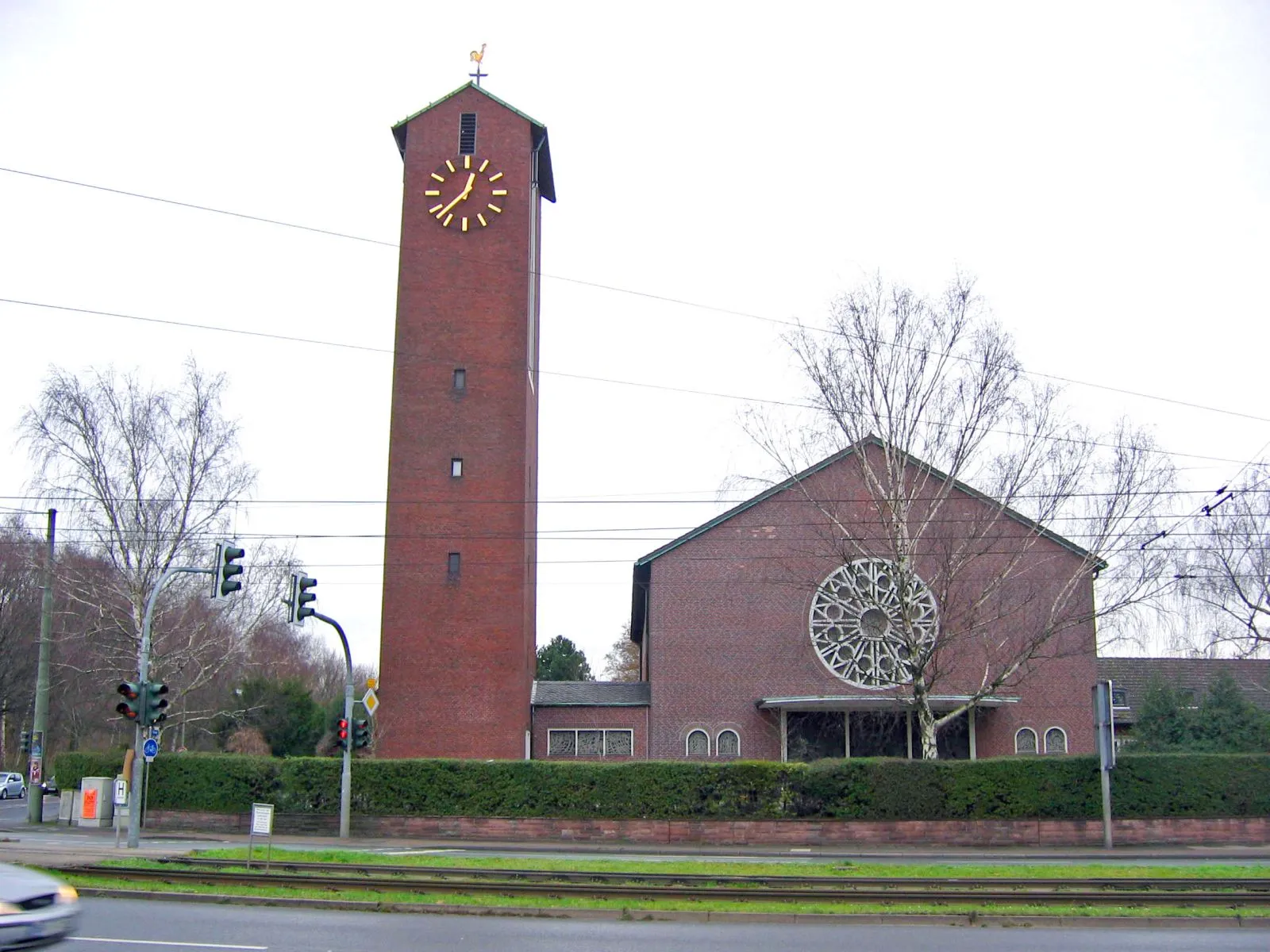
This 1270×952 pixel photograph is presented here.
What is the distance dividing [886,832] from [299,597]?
1578 cm

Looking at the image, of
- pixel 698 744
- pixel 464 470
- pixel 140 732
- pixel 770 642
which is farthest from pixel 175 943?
pixel 770 642

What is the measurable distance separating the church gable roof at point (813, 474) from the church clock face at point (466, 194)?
496 inches

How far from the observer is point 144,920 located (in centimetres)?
1433

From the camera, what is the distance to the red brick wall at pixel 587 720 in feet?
133

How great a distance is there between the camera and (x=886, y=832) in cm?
3119

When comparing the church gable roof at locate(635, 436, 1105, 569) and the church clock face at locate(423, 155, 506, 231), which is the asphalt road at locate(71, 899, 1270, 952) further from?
the church clock face at locate(423, 155, 506, 231)

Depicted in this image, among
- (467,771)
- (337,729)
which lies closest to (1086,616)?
(467,771)

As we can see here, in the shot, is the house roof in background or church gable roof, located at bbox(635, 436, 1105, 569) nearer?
church gable roof, located at bbox(635, 436, 1105, 569)

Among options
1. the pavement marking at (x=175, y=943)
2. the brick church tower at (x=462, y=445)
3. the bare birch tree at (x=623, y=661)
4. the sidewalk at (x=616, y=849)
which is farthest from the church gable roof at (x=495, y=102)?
the bare birch tree at (x=623, y=661)

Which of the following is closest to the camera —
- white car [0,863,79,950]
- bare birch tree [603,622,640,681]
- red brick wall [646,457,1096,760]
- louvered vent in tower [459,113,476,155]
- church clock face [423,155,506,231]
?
white car [0,863,79,950]

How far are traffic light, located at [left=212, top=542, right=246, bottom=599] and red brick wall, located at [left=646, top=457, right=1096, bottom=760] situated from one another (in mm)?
18669

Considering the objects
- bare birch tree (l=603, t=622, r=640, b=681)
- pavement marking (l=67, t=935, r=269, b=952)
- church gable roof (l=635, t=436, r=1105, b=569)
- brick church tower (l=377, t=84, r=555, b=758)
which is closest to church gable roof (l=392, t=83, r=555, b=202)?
brick church tower (l=377, t=84, r=555, b=758)

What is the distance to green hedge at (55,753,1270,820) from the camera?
3148 centimetres

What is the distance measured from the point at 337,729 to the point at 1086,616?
20589 millimetres
